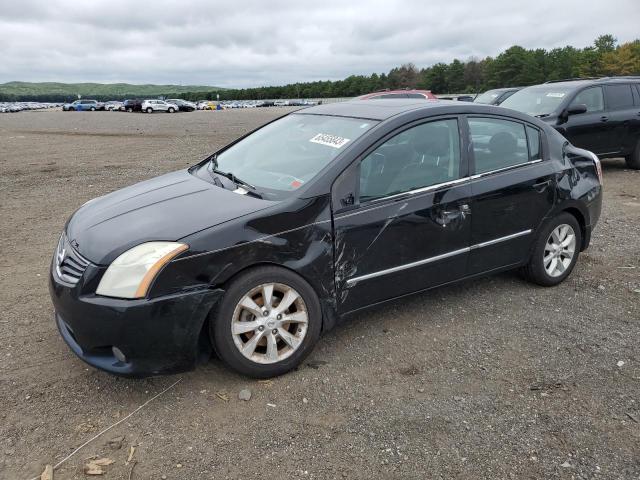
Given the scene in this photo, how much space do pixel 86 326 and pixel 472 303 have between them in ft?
9.53

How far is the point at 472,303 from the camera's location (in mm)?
4273

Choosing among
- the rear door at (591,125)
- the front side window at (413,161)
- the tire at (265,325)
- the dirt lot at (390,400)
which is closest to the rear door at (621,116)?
the rear door at (591,125)

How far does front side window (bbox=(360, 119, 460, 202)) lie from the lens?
11.3 ft

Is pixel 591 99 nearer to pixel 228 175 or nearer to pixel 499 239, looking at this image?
pixel 499 239

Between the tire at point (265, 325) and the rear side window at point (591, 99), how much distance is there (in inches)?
319

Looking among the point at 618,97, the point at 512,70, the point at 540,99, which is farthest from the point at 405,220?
the point at 512,70

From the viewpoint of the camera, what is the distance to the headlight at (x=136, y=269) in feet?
9.14

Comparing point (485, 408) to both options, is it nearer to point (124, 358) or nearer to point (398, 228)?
point (398, 228)

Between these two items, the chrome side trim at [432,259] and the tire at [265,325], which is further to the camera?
the chrome side trim at [432,259]

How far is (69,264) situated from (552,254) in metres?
3.76

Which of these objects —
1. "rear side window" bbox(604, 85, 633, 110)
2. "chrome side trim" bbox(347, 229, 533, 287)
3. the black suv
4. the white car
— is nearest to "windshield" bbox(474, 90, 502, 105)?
the black suv

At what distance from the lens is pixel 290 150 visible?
12.8ft

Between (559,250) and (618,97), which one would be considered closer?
(559,250)

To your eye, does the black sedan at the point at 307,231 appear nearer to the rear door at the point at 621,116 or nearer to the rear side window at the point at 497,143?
the rear side window at the point at 497,143
